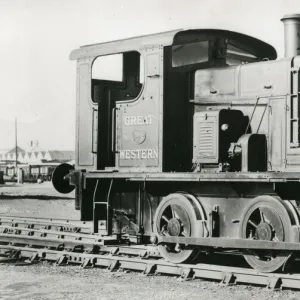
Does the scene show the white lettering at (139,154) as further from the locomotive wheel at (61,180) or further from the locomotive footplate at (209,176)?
the locomotive wheel at (61,180)

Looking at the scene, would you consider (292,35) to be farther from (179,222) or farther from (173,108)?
(179,222)

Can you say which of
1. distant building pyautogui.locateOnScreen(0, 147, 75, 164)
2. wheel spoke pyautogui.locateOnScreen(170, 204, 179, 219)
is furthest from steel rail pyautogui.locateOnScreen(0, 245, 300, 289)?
distant building pyautogui.locateOnScreen(0, 147, 75, 164)

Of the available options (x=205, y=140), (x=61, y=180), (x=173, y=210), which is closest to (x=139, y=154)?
(x=173, y=210)

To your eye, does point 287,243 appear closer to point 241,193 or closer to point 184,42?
point 241,193

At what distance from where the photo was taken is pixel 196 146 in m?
9.32

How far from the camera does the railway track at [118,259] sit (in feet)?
26.1

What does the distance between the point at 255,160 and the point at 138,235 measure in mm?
2453

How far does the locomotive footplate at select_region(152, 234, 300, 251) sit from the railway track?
33cm

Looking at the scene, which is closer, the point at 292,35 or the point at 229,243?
the point at 229,243

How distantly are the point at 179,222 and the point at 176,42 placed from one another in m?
2.66

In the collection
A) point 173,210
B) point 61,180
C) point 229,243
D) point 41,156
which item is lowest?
point 41,156

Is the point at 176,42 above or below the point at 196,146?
above

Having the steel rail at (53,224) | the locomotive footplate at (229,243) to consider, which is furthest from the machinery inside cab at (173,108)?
the steel rail at (53,224)

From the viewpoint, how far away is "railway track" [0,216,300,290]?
26.1 feet
